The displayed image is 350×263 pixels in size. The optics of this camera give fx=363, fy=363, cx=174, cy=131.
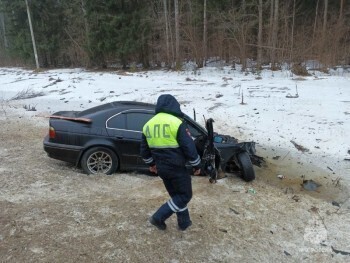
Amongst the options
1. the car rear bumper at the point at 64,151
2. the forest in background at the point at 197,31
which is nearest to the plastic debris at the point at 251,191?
the car rear bumper at the point at 64,151

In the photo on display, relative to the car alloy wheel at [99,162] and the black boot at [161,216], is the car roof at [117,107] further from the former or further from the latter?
the black boot at [161,216]

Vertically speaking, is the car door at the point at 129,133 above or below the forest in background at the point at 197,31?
below

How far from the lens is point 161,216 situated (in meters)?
4.76

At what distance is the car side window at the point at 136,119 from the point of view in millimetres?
7215

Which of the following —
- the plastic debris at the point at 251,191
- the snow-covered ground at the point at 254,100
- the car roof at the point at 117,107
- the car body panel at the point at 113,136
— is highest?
the car roof at the point at 117,107

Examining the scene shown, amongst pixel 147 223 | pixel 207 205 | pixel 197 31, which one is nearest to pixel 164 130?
pixel 147 223

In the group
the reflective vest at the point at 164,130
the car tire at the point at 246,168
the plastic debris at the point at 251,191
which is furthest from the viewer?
the car tire at the point at 246,168

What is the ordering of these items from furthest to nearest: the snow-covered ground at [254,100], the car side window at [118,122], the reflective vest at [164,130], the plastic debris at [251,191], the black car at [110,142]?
1. the snow-covered ground at [254,100]
2. the car side window at [118,122]
3. the black car at [110,142]
4. the plastic debris at [251,191]
5. the reflective vest at [164,130]

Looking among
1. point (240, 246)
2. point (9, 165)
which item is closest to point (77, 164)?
point (9, 165)

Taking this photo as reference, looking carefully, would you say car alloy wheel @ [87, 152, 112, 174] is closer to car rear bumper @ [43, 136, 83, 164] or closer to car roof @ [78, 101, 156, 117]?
car rear bumper @ [43, 136, 83, 164]

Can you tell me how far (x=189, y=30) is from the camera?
25.4 m

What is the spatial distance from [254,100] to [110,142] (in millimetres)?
8453

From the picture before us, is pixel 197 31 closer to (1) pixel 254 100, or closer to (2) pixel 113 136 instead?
(1) pixel 254 100

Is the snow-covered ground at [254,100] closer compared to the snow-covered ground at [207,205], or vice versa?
the snow-covered ground at [207,205]
